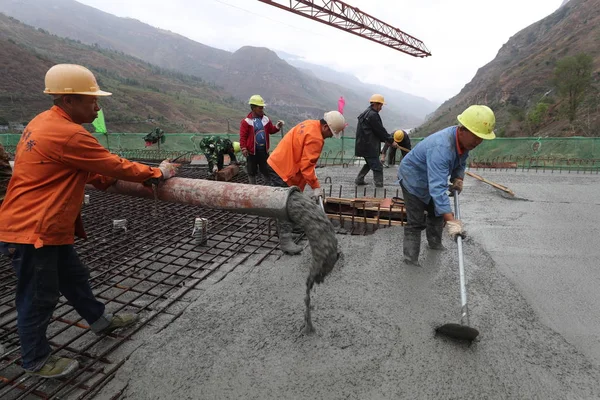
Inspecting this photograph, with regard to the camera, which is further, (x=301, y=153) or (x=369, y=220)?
(x=369, y=220)

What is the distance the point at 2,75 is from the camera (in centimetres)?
3344

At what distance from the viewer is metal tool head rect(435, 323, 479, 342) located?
1.89 m

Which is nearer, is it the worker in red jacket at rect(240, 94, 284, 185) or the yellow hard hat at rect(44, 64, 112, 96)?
the yellow hard hat at rect(44, 64, 112, 96)

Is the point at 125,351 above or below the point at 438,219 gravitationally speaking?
below

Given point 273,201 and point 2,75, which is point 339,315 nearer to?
point 273,201

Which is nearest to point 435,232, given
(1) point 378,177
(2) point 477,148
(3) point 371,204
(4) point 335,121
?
(3) point 371,204

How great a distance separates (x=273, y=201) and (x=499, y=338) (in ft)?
5.15

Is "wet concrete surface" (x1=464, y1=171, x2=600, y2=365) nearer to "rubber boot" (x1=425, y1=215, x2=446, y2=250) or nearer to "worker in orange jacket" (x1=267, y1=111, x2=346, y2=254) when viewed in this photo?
"rubber boot" (x1=425, y1=215, x2=446, y2=250)

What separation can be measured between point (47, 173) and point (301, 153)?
215 centimetres

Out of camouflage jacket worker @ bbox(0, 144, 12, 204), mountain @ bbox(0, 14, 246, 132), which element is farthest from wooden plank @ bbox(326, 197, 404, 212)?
mountain @ bbox(0, 14, 246, 132)

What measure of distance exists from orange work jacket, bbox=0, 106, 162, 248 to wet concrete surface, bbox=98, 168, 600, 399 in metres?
0.88

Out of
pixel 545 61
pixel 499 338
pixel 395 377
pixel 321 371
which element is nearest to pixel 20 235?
pixel 321 371

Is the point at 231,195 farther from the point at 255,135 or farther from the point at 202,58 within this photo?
the point at 202,58

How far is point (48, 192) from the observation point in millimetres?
1669
